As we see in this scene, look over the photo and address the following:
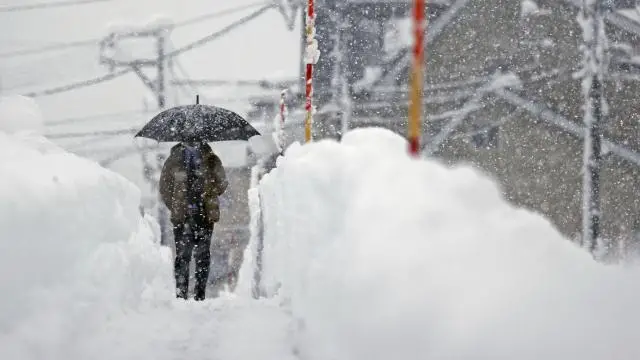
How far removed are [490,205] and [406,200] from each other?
0.43 m

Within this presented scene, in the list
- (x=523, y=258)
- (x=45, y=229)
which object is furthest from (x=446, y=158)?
(x=523, y=258)

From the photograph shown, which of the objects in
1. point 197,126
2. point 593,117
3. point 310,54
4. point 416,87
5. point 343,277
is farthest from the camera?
point 593,117

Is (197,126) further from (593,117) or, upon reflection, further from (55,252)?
(593,117)

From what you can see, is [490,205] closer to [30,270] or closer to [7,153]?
[30,270]

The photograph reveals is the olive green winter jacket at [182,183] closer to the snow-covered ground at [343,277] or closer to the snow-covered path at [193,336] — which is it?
the snow-covered ground at [343,277]

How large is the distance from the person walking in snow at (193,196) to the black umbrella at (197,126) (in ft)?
0.60

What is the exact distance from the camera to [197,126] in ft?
30.6

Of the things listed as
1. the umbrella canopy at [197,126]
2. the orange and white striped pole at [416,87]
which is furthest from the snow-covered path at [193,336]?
the umbrella canopy at [197,126]

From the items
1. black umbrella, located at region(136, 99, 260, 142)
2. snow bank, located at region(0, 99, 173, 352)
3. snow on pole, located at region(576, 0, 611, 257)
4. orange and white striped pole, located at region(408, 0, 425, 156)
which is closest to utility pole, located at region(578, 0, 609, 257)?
snow on pole, located at region(576, 0, 611, 257)

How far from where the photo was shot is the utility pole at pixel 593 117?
17.4 m

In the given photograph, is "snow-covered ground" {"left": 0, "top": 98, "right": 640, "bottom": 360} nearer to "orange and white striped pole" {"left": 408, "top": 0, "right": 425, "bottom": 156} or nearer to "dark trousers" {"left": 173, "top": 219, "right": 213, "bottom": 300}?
"orange and white striped pole" {"left": 408, "top": 0, "right": 425, "bottom": 156}

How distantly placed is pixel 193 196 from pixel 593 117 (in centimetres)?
1110

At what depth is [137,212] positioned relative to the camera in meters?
10.0

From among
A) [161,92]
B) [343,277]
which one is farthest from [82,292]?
[161,92]
